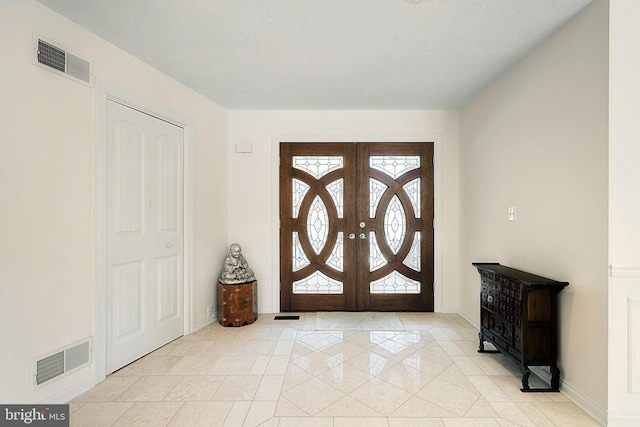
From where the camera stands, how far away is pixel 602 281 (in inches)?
77.8

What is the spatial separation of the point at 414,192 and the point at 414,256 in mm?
861

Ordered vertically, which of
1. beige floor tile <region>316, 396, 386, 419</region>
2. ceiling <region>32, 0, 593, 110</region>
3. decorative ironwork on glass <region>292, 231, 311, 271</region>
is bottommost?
beige floor tile <region>316, 396, 386, 419</region>

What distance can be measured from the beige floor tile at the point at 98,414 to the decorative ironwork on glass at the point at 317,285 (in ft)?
7.82

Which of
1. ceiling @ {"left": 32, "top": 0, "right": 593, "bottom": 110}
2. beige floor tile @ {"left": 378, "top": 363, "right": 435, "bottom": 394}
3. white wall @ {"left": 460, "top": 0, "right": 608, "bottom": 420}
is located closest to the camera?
white wall @ {"left": 460, "top": 0, "right": 608, "bottom": 420}

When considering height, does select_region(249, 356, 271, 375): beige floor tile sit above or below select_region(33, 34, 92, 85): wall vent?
below

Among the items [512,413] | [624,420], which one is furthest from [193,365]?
[624,420]

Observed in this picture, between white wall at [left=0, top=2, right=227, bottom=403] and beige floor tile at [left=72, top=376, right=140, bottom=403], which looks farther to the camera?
beige floor tile at [left=72, top=376, right=140, bottom=403]

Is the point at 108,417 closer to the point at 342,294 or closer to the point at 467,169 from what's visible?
the point at 342,294

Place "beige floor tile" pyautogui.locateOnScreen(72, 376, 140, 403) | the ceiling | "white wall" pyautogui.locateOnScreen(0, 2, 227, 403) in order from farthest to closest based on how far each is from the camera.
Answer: "beige floor tile" pyautogui.locateOnScreen(72, 376, 140, 403)
the ceiling
"white wall" pyautogui.locateOnScreen(0, 2, 227, 403)

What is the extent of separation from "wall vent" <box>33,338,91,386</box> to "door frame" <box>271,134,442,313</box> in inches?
87.9

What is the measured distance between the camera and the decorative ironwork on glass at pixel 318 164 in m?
4.33

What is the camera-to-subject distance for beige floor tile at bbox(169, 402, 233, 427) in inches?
79.2

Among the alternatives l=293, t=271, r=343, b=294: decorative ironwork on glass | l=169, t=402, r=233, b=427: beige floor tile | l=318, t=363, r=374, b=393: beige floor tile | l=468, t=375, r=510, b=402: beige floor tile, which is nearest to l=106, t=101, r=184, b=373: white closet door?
l=169, t=402, r=233, b=427: beige floor tile

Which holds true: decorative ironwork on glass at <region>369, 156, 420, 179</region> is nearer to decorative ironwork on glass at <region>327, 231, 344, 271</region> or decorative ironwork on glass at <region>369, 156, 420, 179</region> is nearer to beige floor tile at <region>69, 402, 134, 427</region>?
decorative ironwork on glass at <region>327, 231, 344, 271</region>
